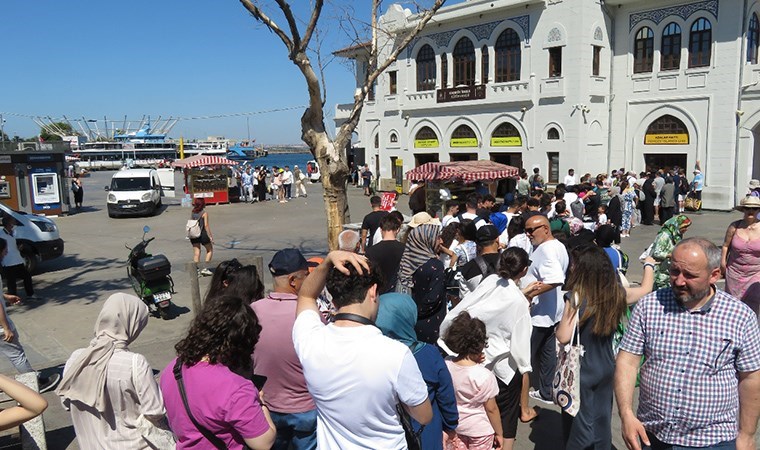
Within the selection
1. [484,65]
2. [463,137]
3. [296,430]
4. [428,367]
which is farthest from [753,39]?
[296,430]

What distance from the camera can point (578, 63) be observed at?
23.2 m

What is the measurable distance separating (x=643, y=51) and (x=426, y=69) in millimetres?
10445

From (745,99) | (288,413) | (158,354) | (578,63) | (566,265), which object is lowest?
(158,354)

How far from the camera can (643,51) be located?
76.7 ft

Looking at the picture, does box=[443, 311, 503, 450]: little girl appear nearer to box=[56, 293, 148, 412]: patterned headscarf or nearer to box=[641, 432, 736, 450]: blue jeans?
box=[641, 432, 736, 450]: blue jeans

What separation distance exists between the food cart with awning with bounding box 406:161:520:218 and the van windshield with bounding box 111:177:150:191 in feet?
38.7

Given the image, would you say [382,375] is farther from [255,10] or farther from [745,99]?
[745,99]

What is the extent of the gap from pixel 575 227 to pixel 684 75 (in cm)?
1541

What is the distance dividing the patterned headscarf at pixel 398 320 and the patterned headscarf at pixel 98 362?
4.78ft

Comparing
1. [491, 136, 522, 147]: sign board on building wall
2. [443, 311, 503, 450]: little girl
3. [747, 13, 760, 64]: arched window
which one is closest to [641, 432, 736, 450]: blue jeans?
[443, 311, 503, 450]: little girl

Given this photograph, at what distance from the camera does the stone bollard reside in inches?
170

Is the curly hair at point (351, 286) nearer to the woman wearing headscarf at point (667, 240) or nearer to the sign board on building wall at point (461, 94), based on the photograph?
the woman wearing headscarf at point (667, 240)

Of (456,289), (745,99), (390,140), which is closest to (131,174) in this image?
(390,140)

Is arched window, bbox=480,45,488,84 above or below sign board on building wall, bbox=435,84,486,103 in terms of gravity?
→ above
